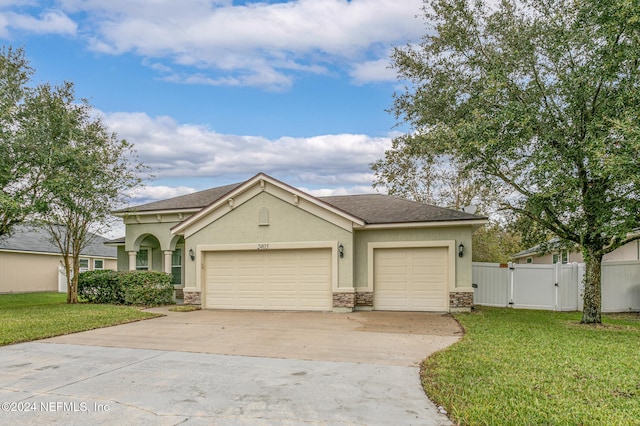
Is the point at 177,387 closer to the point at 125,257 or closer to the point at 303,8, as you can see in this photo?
the point at 303,8

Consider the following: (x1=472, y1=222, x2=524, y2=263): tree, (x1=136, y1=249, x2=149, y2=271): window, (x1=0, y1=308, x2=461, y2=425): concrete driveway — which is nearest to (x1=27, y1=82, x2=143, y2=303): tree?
(x1=136, y1=249, x2=149, y2=271): window

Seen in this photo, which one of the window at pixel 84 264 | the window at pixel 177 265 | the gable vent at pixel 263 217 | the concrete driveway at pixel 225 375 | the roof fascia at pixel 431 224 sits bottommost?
the window at pixel 84 264

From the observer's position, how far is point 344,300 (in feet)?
44.1

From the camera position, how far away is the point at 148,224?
683 inches

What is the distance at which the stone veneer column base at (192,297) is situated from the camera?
585 inches

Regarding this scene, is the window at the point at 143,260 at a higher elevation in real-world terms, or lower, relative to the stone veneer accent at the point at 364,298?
higher

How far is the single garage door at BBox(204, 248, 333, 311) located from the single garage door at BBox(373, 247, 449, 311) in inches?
67.6

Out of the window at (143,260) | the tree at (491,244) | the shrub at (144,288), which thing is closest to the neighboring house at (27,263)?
the window at (143,260)

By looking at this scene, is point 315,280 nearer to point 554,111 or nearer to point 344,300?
point 344,300

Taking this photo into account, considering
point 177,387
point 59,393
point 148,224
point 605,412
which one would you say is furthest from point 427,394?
point 148,224

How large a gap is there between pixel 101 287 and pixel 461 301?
12644mm

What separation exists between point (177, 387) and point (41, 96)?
13.8m

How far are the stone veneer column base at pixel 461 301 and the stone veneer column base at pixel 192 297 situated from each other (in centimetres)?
830

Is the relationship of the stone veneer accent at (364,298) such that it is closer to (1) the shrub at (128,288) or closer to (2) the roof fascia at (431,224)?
(2) the roof fascia at (431,224)
